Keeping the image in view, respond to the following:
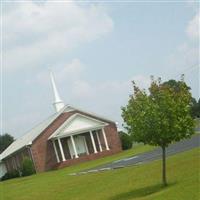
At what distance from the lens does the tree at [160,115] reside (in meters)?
19.9

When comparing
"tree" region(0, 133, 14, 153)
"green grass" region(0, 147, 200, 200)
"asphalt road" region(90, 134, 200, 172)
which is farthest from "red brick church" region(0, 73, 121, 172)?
"tree" region(0, 133, 14, 153)

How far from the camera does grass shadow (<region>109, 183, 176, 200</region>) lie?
19859 millimetres

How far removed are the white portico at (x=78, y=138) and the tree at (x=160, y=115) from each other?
37875mm

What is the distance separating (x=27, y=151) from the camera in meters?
59.6

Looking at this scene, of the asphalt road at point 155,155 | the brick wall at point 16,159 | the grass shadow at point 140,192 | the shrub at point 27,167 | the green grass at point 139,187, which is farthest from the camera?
the brick wall at point 16,159

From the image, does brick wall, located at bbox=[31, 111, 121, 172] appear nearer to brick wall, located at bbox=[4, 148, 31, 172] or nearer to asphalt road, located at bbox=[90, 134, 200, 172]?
brick wall, located at bbox=[4, 148, 31, 172]

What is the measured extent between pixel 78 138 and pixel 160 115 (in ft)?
137

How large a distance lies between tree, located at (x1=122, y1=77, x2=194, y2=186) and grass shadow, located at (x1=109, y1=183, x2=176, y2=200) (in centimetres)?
47

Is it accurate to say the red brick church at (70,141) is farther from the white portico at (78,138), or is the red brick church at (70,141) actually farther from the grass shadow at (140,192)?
the grass shadow at (140,192)

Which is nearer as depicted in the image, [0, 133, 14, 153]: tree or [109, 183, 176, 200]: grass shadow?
[109, 183, 176, 200]: grass shadow

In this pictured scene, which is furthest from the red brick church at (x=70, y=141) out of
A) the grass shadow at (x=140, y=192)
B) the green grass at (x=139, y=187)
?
the grass shadow at (x=140, y=192)

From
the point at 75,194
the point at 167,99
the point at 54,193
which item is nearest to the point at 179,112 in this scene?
the point at 167,99

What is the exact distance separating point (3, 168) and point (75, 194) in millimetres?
50810

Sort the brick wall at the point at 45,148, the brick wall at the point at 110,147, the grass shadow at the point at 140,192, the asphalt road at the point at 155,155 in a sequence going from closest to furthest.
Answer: the grass shadow at the point at 140,192
the asphalt road at the point at 155,155
the brick wall at the point at 45,148
the brick wall at the point at 110,147
